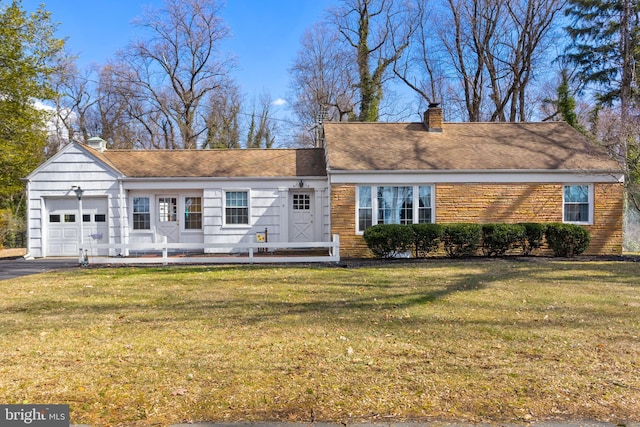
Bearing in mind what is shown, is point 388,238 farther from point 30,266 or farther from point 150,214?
point 30,266

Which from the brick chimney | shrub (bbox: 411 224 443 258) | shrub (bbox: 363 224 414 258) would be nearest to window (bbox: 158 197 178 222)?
shrub (bbox: 363 224 414 258)

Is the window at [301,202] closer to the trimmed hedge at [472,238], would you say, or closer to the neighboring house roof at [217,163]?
the neighboring house roof at [217,163]

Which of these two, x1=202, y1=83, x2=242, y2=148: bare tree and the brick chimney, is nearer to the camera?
the brick chimney

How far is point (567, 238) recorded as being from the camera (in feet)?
46.4

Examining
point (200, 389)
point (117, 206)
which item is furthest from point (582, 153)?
point (117, 206)

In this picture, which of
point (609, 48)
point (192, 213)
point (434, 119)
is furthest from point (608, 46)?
point (192, 213)

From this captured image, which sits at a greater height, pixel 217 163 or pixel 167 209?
pixel 217 163

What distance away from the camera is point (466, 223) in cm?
1429

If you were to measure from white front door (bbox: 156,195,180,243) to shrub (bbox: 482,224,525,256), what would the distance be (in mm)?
11808

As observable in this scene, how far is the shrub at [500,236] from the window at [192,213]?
35.8 ft

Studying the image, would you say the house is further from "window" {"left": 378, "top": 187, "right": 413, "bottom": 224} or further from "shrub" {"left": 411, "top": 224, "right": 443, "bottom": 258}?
"shrub" {"left": 411, "top": 224, "right": 443, "bottom": 258}

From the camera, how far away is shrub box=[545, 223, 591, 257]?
14102 mm

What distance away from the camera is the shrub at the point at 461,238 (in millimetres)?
13766

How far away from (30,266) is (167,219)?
193 inches
